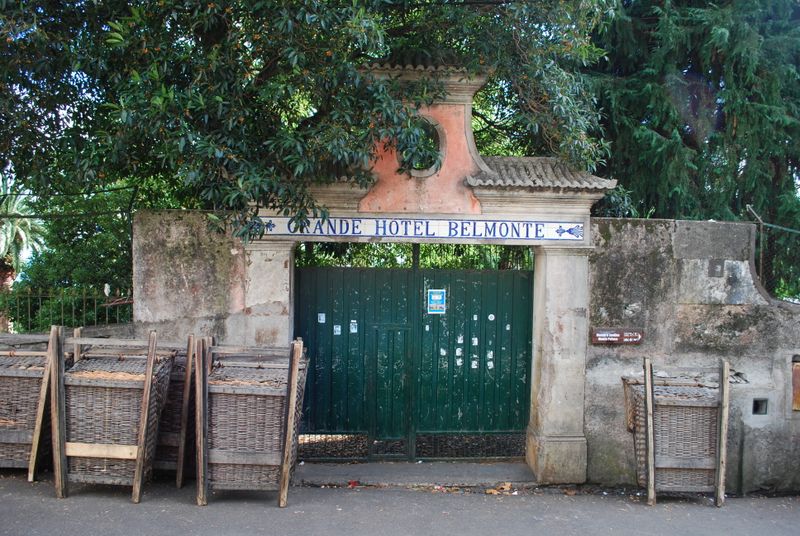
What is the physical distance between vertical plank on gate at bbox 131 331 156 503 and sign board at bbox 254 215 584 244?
162 centimetres

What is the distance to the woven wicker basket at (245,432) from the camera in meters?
5.58

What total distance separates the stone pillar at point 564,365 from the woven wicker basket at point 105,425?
12.1 ft

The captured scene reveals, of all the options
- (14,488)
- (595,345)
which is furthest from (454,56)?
(14,488)

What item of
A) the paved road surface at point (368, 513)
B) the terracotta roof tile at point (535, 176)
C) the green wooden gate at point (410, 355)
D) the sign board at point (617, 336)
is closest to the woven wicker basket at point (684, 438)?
the paved road surface at point (368, 513)

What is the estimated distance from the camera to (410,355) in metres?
7.09

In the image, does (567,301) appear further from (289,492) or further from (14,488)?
(14,488)

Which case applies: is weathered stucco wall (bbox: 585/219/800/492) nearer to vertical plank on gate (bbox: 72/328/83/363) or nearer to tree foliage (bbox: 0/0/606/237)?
tree foliage (bbox: 0/0/606/237)

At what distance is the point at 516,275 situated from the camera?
7.17m

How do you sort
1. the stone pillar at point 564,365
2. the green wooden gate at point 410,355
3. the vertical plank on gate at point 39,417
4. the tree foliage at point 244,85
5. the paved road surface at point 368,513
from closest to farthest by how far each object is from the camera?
the paved road surface at point 368,513 → the tree foliage at point 244,85 → the vertical plank on gate at point 39,417 → the stone pillar at point 564,365 → the green wooden gate at point 410,355

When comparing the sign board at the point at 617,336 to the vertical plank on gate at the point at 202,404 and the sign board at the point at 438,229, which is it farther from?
the vertical plank on gate at the point at 202,404

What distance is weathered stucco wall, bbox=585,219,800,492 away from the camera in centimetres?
673

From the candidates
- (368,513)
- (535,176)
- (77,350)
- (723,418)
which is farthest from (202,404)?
(723,418)

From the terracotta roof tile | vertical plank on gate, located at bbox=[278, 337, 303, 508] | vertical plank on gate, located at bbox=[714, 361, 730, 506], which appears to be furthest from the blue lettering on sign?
vertical plank on gate, located at bbox=[714, 361, 730, 506]

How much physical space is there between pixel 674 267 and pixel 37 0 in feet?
21.0
